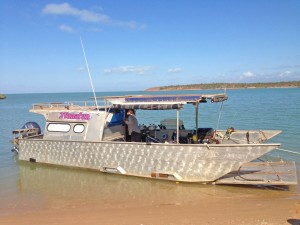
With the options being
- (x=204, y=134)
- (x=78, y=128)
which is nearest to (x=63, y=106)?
(x=78, y=128)

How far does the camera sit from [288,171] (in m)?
10.4

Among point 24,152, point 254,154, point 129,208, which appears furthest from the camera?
point 24,152

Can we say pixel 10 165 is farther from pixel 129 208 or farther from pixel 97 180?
pixel 129 208

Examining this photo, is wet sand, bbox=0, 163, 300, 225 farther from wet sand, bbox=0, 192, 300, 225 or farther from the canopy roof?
the canopy roof

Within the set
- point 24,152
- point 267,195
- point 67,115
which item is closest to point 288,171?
point 267,195

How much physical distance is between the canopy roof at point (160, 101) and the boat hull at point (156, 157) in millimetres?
1349

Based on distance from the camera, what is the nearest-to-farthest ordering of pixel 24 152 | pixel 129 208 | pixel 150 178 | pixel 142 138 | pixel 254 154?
pixel 129 208
pixel 254 154
pixel 150 178
pixel 142 138
pixel 24 152

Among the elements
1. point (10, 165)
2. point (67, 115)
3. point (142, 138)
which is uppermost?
point (67, 115)

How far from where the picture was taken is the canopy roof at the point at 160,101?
423 inches

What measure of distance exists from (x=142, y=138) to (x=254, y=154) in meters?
4.77

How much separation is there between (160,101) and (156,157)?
198 centimetres

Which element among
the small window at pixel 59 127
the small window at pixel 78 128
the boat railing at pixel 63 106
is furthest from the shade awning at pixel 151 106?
the small window at pixel 59 127

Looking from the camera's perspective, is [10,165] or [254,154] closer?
[254,154]

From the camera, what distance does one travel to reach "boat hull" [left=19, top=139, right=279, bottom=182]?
32.7 ft
